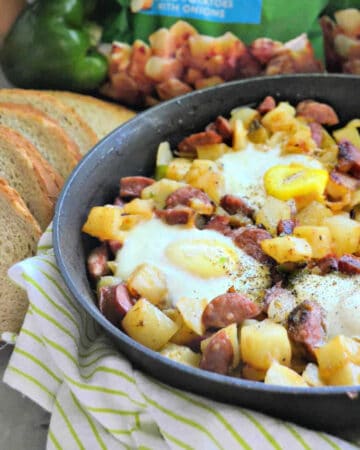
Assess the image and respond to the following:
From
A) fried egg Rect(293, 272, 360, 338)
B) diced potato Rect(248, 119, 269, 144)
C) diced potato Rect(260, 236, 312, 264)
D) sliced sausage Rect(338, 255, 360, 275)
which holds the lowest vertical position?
fried egg Rect(293, 272, 360, 338)

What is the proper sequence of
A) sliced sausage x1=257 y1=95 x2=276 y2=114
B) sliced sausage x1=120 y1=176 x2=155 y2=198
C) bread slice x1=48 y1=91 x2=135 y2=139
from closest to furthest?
1. sliced sausage x1=120 y1=176 x2=155 y2=198
2. sliced sausage x1=257 y1=95 x2=276 y2=114
3. bread slice x1=48 y1=91 x2=135 y2=139

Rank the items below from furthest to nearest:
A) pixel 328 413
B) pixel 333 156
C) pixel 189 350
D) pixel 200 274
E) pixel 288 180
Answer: pixel 333 156 → pixel 288 180 → pixel 200 274 → pixel 189 350 → pixel 328 413

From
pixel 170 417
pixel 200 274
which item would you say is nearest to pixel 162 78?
pixel 200 274

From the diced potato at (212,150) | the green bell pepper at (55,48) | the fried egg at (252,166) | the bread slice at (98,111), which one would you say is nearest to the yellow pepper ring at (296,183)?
the fried egg at (252,166)

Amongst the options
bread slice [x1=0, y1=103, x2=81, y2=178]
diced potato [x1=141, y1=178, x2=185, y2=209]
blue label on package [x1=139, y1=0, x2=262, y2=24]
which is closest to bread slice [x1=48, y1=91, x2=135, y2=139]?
bread slice [x1=0, y1=103, x2=81, y2=178]

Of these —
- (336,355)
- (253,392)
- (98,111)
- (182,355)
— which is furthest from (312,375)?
(98,111)

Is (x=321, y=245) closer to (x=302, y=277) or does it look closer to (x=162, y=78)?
(x=302, y=277)

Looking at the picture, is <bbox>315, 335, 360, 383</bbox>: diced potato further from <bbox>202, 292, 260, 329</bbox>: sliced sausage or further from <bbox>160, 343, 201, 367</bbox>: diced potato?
<bbox>160, 343, 201, 367</bbox>: diced potato
